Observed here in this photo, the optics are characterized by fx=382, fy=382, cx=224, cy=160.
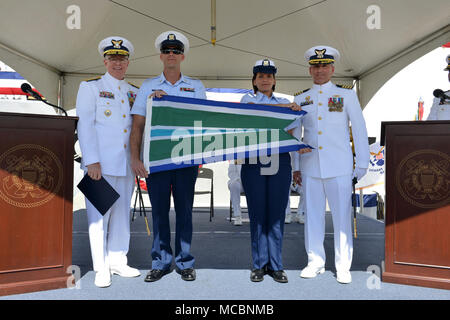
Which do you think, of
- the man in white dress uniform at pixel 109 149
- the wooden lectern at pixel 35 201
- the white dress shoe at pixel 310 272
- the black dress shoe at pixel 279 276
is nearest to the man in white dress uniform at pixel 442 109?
the white dress shoe at pixel 310 272

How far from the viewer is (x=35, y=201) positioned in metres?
2.53

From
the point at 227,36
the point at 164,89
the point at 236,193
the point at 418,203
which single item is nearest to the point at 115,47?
the point at 164,89

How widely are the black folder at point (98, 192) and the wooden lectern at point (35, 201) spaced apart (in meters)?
0.11

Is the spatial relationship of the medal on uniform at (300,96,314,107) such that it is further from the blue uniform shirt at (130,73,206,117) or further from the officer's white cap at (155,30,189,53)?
the officer's white cap at (155,30,189,53)

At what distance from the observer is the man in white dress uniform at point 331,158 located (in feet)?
9.12

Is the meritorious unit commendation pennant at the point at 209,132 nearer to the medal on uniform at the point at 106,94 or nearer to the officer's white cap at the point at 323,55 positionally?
the medal on uniform at the point at 106,94

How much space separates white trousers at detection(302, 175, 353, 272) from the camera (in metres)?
2.78

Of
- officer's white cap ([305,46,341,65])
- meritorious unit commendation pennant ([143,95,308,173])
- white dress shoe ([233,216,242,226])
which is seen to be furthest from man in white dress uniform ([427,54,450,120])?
white dress shoe ([233,216,242,226])

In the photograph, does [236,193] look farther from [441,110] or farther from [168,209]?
[168,209]

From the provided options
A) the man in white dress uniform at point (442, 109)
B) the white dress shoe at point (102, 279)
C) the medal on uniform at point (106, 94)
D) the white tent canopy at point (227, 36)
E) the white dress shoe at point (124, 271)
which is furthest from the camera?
the white tent canopy at point (227, 36)

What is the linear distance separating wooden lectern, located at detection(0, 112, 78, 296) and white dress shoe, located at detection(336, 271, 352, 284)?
1876 mm
